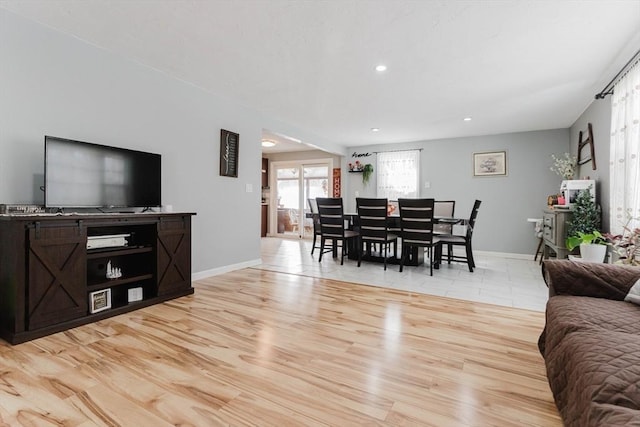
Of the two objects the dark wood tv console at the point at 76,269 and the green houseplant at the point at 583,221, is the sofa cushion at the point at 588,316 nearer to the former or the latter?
the green houseplant at the point at 583,221

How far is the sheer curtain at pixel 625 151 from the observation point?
267 centimetres

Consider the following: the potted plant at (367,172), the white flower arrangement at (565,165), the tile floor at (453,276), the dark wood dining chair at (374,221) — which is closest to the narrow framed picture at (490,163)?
the white flower arrangement at (565,165)

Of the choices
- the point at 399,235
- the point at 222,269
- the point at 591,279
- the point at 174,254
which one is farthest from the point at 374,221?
the point at 591,279

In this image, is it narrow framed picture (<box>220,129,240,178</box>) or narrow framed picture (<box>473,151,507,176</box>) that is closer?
narrow framed picture (<box>220,129,240,178</box>)

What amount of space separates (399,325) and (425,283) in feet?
4.51

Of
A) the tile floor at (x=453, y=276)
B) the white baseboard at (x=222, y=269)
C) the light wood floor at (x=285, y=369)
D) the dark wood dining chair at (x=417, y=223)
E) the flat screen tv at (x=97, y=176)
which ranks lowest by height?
the light wood floor at (x=285, y=369)

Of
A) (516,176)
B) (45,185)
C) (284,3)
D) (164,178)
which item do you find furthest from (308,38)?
(516,176)

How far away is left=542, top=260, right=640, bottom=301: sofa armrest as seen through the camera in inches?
62.1

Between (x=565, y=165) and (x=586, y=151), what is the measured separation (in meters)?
0.53

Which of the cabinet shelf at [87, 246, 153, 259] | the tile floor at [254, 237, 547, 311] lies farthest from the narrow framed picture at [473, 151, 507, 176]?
the cabinet shelf at [87, 246, 153, 259]

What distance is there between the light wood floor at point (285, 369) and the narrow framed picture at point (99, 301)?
0.49ft

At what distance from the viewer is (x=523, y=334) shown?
217 centimetres

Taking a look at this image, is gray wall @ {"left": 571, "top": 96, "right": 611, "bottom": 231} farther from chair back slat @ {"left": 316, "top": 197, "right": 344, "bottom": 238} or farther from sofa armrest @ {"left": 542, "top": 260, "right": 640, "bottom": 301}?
chair back slat @ {"left": 316, "top": 197, "right": 344, "bottom": 238}

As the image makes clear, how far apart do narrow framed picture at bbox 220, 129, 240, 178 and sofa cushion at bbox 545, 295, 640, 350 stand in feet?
11.6
